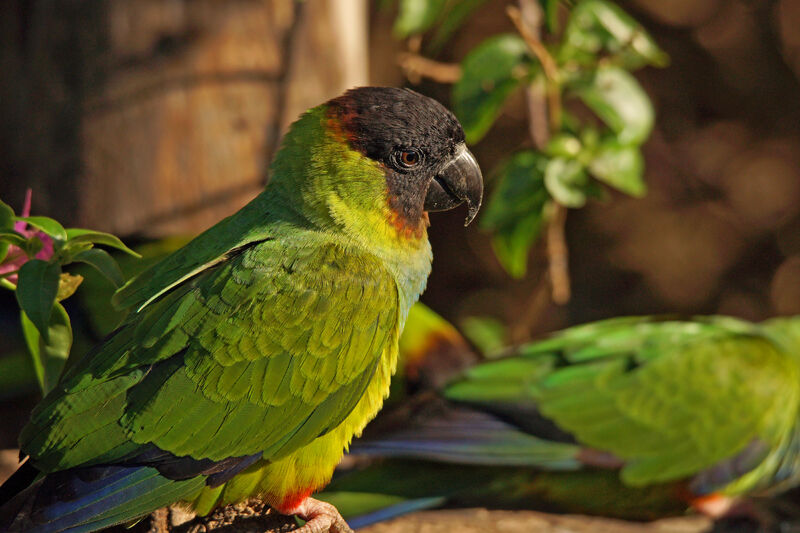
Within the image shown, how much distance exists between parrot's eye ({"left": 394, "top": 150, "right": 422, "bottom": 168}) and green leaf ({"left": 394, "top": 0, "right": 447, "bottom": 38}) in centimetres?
80

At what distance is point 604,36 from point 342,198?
3.57 feet

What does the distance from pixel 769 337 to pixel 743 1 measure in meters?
2.68

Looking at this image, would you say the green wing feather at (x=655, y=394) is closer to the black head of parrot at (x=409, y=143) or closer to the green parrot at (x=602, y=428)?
the green parrot at (x=602, y=428)

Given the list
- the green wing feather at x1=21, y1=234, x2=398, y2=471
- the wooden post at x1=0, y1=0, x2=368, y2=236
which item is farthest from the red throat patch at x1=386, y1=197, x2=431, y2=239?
the wooden post at x1=0, y1=0, x2=368, y2=236

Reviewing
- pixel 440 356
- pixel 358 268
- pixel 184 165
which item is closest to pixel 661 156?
pixel 440 356

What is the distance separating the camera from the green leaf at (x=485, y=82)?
8.36 ft

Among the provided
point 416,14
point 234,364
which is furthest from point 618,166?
point 234,364

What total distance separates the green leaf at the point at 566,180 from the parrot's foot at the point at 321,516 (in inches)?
48.1

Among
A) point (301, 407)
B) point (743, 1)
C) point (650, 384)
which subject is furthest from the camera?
point (743, 1)

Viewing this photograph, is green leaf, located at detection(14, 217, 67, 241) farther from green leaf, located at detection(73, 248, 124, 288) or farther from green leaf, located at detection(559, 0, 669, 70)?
green leaf, located at detection(559, 0, 669, 70)

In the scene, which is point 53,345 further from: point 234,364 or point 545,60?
point 545,60

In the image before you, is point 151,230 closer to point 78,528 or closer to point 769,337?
point 78,528

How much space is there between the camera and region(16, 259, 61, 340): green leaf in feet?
4.71

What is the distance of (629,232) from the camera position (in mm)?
5176
